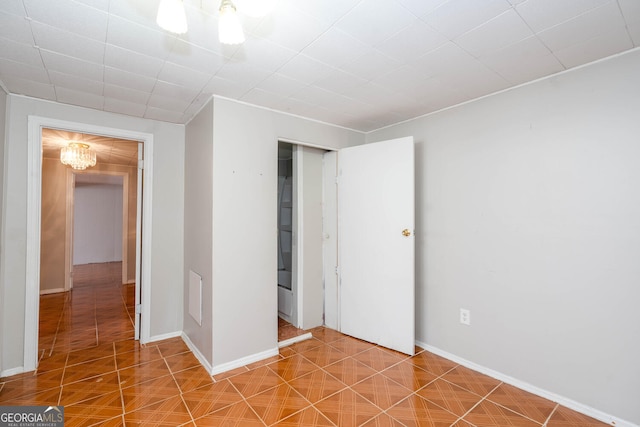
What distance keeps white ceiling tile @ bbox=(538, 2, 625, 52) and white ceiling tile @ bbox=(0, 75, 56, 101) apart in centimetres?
338

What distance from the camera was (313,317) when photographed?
339 cm

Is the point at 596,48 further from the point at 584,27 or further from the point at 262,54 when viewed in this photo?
the point at 262,54

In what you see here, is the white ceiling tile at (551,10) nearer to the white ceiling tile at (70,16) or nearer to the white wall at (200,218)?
the white ceiling tile at (70,16)

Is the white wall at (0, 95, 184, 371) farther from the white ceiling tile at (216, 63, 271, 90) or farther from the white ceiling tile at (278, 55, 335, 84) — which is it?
the white ceiling tile at (278, 55, 335, 84)

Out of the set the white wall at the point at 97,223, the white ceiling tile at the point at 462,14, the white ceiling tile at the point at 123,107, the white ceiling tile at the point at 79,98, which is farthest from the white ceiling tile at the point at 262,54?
the white wall at the point at 97,223

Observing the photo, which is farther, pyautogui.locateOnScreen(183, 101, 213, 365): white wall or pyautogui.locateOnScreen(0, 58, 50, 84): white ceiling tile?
pyautogui.locateOnScreen(183, 101, 213, 365): white wall

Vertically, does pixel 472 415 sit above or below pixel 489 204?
below

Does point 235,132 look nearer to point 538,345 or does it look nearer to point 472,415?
point 472,415

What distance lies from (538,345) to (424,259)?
42.1 inches

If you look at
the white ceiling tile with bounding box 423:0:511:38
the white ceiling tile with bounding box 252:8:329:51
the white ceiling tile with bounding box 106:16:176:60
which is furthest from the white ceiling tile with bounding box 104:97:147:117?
the white ceiling tile with bounding box 423:0:511:38

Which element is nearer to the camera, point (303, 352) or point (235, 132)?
point (235, 132)

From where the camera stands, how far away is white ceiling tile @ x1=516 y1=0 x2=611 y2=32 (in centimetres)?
140

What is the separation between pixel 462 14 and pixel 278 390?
8.54 ft

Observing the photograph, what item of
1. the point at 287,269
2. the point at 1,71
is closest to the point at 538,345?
the point at 287,269
